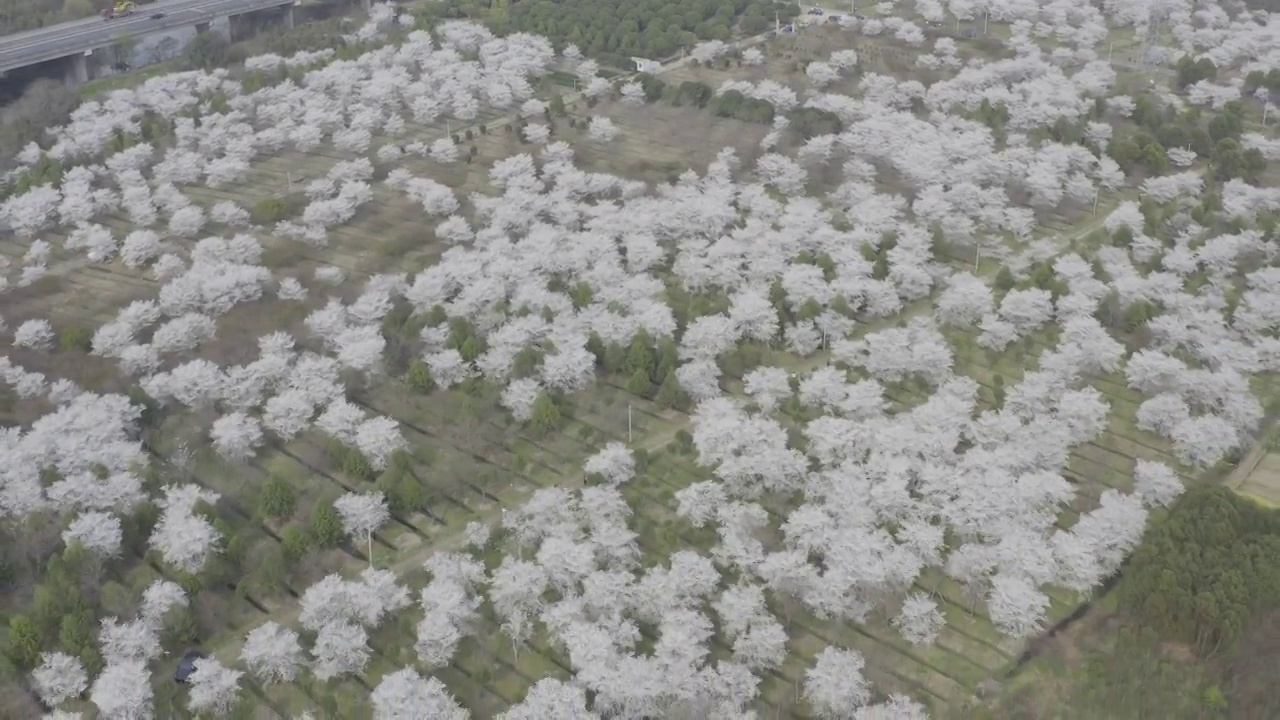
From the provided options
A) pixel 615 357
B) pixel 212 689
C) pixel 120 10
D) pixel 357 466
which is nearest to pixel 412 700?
pixel 212 689

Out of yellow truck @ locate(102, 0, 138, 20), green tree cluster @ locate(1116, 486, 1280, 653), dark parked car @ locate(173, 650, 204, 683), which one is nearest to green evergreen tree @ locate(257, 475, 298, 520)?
dark parked car @ locate(173, 650, 204, 683)

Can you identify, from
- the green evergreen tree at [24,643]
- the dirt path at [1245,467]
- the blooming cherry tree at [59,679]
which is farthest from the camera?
the dirt path at [1245,467]

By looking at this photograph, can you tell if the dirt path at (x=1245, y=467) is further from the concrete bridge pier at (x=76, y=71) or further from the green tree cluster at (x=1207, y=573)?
the concrete bridge pier at (x=76, y=71)

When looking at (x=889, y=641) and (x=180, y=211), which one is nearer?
(x=889, y=641)

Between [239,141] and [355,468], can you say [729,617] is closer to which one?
[355,468]

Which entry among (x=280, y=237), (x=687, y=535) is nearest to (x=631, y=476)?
(x=687, y=535)

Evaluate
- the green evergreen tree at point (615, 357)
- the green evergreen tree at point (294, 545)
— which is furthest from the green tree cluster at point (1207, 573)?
the green evergreen tree at point (294, 545)

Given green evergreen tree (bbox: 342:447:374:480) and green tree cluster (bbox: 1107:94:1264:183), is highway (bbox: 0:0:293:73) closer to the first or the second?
green evergreen tree (bbox: 342:447:374:480)

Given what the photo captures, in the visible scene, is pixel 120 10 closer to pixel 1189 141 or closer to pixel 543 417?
pixel 543 417
